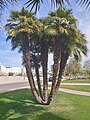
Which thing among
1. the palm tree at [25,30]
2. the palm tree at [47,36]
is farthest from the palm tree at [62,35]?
the palm tree at [25,30]

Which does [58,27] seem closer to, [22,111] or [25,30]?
[25,30]

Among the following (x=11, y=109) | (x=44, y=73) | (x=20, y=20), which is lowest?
(x=11, y=109)

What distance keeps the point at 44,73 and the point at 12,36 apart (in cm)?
374

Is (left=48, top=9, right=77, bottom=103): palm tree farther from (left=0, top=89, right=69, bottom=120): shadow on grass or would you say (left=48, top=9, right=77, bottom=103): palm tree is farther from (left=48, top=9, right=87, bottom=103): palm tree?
(left=0, top=89, right=69, bottom=120): shadow on grass

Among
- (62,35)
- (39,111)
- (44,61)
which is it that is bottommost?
(39,111)

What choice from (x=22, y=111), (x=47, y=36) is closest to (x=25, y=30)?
(x=47, y=36)

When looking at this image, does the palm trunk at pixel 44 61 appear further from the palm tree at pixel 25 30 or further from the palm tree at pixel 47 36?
the palm tree at pixel 25 30

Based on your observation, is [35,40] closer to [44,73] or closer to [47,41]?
[47,41]

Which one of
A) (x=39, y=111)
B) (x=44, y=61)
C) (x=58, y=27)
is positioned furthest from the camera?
(x=44, y=61)

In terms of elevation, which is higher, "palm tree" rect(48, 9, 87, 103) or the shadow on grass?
"palm tree" rect(48, 9, 87, 103)

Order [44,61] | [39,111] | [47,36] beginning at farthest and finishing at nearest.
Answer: [44,61], [47,36], [39,111]

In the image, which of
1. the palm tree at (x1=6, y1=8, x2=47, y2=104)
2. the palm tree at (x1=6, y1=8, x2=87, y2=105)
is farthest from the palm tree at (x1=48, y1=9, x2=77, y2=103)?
the palm tree at (x1=6, y1=8, x2=47, y2=104)

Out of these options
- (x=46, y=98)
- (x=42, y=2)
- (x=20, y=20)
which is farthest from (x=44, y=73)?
(x=42, y=2)

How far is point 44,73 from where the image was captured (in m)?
18.9
